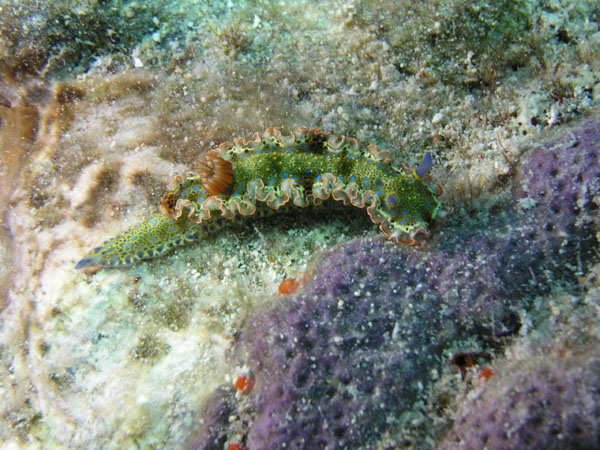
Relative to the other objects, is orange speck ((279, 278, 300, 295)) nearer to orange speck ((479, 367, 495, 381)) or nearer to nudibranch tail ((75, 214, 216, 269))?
nudibranch tail ((75, 214, 216, 269))

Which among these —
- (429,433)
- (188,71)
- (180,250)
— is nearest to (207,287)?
(180,250)

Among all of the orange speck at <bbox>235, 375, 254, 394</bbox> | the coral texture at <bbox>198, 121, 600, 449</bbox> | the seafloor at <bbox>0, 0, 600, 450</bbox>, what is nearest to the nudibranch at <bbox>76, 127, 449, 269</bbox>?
the seafloor at <bbox>0, 0, 600, 450</bbox>

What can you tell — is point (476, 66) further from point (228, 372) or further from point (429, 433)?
point (228, 372)

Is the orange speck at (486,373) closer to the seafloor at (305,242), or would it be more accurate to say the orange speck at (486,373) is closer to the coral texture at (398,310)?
the seafloor at (305,242)

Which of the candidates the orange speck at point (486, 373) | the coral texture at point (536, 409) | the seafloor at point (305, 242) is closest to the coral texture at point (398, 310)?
the seafloor at point (305, 242)

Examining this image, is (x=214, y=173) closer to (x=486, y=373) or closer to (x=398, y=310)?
(x=398, y=310)
